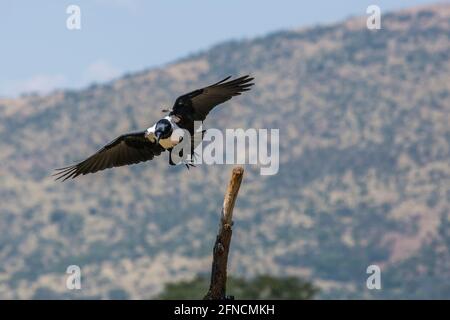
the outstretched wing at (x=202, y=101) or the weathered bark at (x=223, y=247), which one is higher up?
the outstretched wing at (x=202, y=101)

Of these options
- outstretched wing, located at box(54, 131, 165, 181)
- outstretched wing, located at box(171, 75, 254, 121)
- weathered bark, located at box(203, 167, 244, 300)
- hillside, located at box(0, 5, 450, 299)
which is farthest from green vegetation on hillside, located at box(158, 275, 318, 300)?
weathered bark, located at box(203, 167, 244, 300)

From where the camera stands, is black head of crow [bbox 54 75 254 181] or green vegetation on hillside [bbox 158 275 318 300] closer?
black head of crow [bbox 54 75 254 181]

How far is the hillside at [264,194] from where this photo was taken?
90.7 metres

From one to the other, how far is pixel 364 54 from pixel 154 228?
4480cm

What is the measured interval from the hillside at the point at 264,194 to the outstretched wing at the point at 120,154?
66909mm

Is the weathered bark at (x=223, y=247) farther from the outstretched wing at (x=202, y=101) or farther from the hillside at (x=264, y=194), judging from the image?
the hillside at (x=264, y=194)

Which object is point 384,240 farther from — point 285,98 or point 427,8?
point 427,8

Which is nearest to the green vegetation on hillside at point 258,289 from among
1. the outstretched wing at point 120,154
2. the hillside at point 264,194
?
the hillside at point 264,194

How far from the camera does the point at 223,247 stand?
11.2 m

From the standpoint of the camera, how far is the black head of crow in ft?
43.2

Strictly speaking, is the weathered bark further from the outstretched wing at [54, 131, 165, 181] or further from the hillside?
the hillside

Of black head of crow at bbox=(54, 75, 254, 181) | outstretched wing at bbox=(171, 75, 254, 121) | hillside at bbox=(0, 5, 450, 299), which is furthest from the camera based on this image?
hillside at bbox=(0, 5, 450, 299)

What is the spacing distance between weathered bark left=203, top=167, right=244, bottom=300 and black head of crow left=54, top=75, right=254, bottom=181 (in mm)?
1562

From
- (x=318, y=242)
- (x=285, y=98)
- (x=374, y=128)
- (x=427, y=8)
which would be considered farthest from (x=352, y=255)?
(x=427, y=8)
